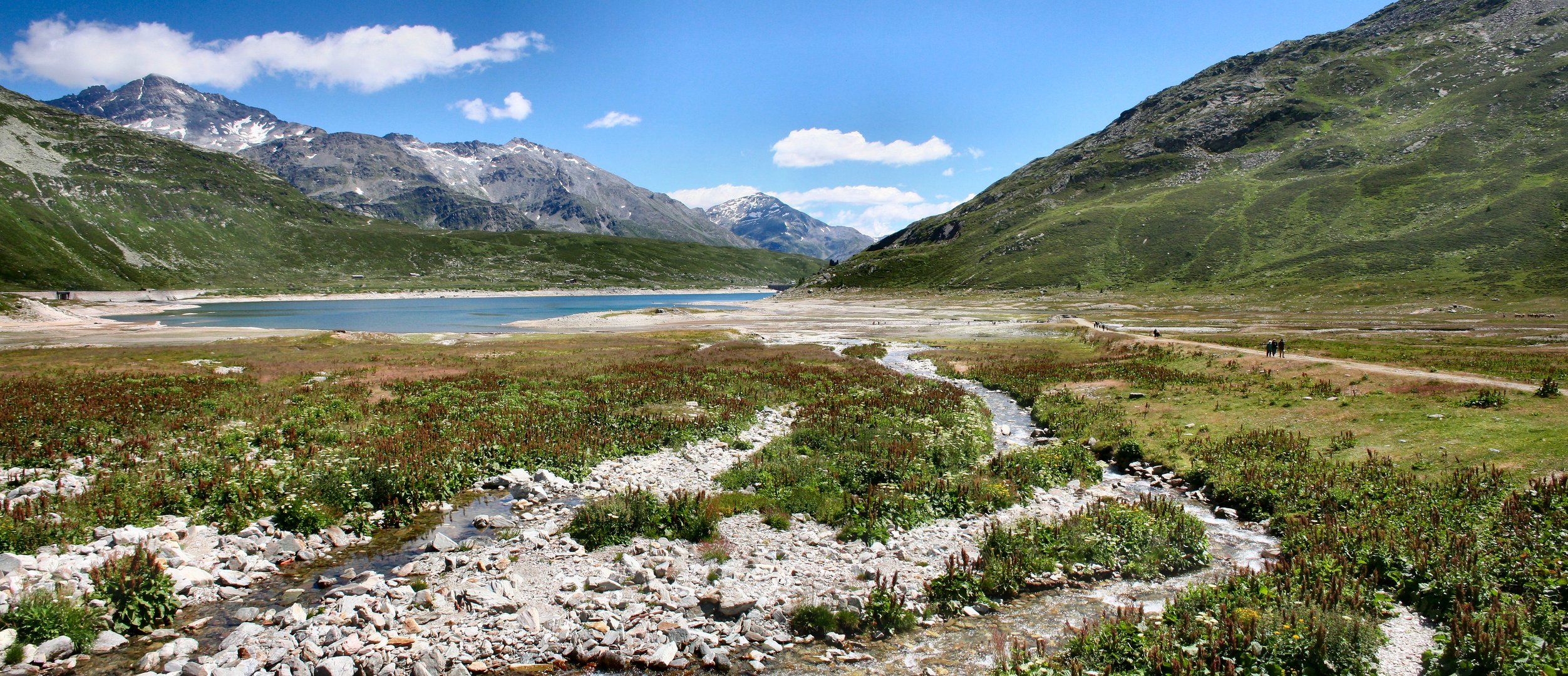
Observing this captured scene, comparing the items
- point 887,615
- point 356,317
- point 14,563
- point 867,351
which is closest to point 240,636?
point 14,563

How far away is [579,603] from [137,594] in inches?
317

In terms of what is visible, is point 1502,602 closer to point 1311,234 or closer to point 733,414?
point 733,414

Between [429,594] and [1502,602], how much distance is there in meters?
19.2

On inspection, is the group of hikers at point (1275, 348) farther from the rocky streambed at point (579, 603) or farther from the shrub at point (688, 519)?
the shrub at point (688, 519)

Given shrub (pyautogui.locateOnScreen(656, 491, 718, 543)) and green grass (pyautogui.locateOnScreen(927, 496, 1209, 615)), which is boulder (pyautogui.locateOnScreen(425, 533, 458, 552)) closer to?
shrub (pyautogui.locateOnScreen(656, 491, 718, 543))

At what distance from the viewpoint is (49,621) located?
10836mm

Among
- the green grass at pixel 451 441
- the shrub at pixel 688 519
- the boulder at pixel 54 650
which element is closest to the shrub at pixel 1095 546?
the green grass at pixel 451 441

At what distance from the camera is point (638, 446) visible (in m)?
25.3

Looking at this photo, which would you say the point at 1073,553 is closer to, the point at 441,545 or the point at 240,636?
the point at 441,545

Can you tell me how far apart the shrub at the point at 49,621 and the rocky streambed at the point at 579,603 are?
0.78m

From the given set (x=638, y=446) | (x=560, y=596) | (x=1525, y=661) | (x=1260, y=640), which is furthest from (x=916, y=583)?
(x=638, y=446)

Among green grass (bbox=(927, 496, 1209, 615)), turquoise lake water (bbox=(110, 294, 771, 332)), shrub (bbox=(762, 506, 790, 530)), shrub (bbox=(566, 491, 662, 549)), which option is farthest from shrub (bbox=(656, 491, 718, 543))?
turquoise lake water (bbox=(110, 294, 771, 332))

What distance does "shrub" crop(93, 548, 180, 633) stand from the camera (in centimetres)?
1169

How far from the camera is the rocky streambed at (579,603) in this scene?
10.9 metres
